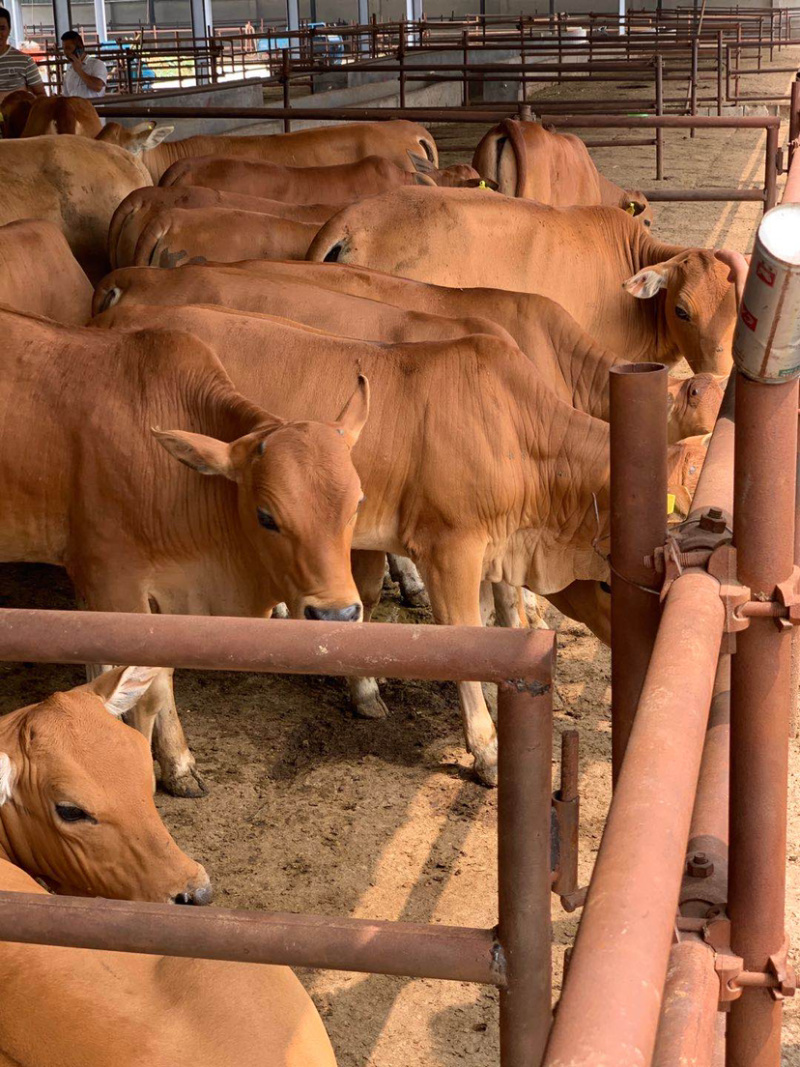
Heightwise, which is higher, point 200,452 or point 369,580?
point 200,452

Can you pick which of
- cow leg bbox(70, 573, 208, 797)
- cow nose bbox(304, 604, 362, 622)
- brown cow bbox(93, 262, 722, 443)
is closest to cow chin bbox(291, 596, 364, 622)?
cow nose bbox(304, 604, 362, 622)

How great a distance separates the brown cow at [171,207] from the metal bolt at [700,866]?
5.62 m

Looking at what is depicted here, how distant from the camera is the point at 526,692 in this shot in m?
1.41

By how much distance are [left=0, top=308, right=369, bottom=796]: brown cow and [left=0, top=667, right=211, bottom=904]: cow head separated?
3.77 ft

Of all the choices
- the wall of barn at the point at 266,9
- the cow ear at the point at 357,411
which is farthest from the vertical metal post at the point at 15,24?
the cow ear at the point at 357,411

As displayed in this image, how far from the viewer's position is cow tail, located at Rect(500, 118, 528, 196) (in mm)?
8180

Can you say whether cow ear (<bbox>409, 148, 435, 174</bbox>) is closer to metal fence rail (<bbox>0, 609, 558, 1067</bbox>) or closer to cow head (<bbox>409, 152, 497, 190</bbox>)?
cow head (<bbox>409, 152, 497, 190</bbox>)

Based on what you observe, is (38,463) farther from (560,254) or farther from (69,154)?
(69,154)

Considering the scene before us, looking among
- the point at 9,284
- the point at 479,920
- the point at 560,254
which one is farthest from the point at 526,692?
the point at 560,254

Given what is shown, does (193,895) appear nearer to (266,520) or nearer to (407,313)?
(266,520)

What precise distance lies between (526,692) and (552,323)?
4.16 meters

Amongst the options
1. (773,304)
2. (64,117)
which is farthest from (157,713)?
(64,117)

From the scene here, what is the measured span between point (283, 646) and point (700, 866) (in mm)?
597

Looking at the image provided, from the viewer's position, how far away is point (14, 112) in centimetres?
1166
